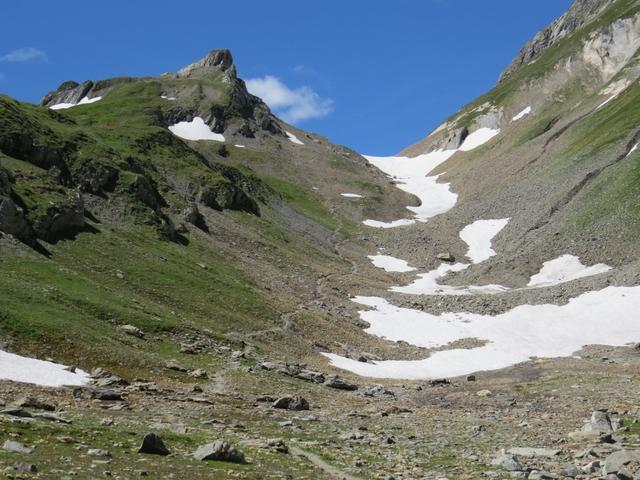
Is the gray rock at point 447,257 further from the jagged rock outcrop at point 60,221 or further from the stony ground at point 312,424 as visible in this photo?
the jagged rock outcrop at point 60,221

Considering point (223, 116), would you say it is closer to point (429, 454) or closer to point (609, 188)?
point (609, 188)

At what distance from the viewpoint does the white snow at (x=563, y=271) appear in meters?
83.7

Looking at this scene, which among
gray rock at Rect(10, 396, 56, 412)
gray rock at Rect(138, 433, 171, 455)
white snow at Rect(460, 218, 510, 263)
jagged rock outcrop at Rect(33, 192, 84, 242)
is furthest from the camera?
white snow at Rect(460, 218, 510, 263)

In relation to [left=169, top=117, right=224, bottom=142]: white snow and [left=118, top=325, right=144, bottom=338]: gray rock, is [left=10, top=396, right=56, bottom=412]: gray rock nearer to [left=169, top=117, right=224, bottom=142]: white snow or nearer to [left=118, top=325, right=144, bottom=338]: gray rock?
[left=118, top=325, right=144, bottom=338]: gray rock

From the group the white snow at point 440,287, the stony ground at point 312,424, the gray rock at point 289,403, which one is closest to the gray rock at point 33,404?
the stony ground at point 312,424

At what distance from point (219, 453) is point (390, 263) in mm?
93361

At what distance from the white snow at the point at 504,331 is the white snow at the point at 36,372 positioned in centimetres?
2572

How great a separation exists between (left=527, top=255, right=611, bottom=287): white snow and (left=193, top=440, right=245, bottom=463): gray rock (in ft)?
233

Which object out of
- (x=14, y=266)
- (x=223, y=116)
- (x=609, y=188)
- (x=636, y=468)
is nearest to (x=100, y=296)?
(x=14, y=266)

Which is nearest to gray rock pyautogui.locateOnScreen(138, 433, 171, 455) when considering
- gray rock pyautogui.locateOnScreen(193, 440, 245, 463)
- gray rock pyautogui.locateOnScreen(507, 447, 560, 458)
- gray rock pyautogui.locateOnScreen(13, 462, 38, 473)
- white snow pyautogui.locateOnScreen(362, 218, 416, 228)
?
gray rock pyautogui.locateOnScreen(193, 440, 245, 463)

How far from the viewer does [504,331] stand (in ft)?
223

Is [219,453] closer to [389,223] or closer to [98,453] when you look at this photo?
[98,453]

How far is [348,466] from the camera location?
20578 millimetres

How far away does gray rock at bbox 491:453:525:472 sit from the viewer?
67.2 ft
